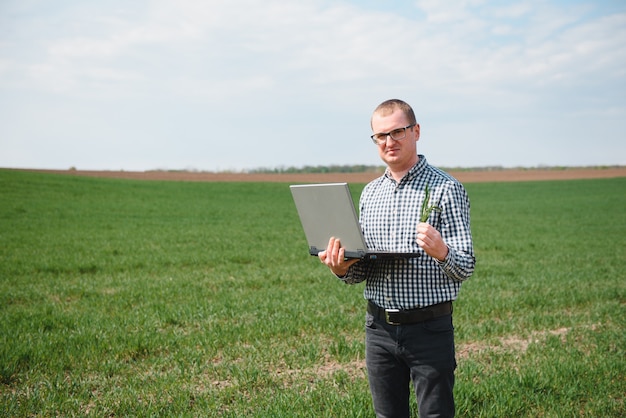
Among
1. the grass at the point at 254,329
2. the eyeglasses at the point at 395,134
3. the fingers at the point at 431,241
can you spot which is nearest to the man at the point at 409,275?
the eyeglasses at the point at 395,134

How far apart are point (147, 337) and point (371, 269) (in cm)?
518

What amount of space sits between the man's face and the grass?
8.92 ft

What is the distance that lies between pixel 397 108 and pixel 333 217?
2.44ft

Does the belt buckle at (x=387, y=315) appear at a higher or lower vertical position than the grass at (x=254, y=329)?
higher

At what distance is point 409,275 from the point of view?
3254 mm

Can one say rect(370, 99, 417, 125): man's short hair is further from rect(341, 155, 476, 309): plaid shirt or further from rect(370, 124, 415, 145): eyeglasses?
rect(341, 155, 476, 309): plaid shirt

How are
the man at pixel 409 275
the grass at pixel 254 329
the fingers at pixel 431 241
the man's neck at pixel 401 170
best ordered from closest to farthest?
the fingers at pixel 431 241 → the man at pixel 409 275 → the man's neck at pixel 401 170 → the grass at pixel 254 329

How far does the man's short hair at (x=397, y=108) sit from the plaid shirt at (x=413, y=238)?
0.93 feet

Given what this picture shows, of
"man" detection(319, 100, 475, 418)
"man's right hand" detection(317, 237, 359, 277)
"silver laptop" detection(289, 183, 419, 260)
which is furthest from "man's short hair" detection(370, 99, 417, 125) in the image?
"man's right hand" detection(317, 237, 359, 277)

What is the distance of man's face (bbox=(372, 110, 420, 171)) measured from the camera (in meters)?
3.20

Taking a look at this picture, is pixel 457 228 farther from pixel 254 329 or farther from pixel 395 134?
pixel 254 329

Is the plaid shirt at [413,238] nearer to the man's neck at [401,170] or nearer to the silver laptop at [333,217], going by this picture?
the man's neck at [401,170]

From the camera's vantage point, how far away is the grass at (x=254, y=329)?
219 inches

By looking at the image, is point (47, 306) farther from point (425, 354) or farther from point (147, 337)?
point (425, 354)
